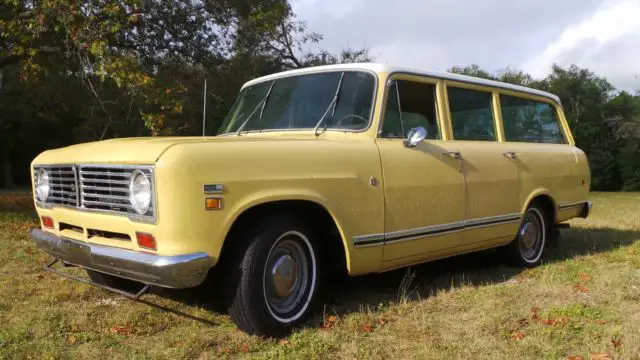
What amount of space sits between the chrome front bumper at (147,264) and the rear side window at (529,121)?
3.76 m

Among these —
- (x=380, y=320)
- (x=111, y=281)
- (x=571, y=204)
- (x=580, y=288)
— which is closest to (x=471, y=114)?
(x=580, y=288)

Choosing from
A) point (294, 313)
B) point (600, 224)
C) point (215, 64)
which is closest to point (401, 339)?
point (294, 313)

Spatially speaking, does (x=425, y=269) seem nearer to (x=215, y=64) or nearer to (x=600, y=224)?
(x=600, y=224)

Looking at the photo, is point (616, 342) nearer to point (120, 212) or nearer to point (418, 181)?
point (418, 181)

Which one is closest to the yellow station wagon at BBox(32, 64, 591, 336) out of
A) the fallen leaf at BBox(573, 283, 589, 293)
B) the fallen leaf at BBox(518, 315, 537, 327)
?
the fallen leaf at BBox(573, 283, 589, 293)

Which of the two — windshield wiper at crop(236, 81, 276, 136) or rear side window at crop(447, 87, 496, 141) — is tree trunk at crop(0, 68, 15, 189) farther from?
rear side window at crop(447, 87, 496, 141)

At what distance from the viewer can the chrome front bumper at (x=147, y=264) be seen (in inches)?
128

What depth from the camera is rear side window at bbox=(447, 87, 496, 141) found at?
17.3 feet

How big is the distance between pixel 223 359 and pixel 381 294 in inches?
75.7

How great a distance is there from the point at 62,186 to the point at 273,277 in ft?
5.23

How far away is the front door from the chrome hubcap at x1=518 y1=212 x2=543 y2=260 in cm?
143

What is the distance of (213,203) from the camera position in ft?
11.0

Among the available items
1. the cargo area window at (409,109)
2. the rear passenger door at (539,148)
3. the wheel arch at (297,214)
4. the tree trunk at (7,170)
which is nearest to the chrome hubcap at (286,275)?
the wheel arch at (297,214)

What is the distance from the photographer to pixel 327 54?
19953 mm
